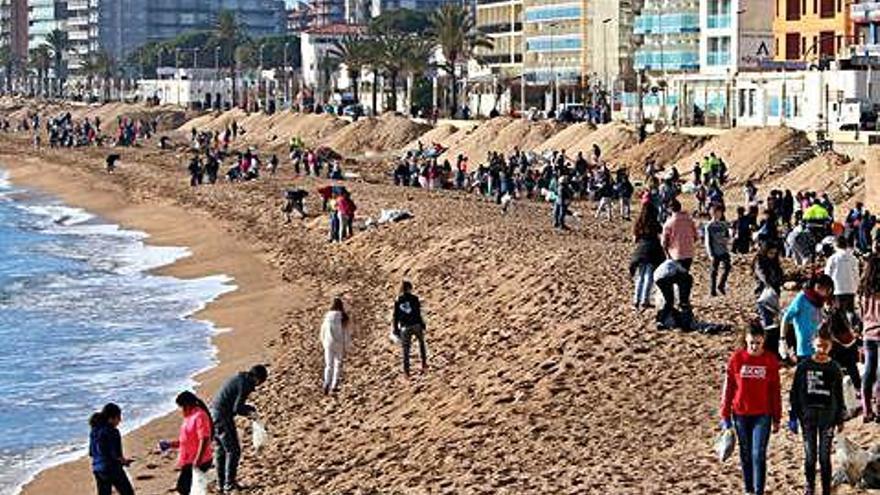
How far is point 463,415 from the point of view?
56.4 feet

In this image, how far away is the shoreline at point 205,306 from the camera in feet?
61.1

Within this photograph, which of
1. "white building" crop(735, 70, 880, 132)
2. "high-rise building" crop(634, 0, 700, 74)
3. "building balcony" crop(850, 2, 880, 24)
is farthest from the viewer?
"high-rise building" crop(634, 0, 700, 74)

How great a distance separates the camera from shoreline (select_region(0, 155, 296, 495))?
18609mm

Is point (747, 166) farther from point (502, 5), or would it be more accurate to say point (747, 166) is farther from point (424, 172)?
point (502, 5)

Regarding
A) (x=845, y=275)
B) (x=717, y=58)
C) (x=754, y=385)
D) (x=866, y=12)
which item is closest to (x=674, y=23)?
(x=717, y=58)

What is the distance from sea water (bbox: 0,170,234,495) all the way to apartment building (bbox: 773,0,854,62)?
3100 cm

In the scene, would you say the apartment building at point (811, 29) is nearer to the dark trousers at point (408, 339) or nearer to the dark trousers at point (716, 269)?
the dark trousers at point (716, 269)

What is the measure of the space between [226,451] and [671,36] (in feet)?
234

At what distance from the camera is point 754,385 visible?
1173 cm

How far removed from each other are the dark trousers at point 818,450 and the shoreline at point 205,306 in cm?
793

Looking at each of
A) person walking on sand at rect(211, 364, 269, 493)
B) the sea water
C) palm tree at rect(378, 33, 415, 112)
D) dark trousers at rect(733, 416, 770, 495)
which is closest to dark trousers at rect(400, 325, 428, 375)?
the sea water

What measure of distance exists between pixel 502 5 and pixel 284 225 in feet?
263

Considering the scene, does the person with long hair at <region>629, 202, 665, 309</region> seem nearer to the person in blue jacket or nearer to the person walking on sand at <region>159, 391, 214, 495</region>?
the person in blue jacket

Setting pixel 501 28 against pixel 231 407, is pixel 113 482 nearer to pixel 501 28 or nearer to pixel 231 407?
pixel 231 407
